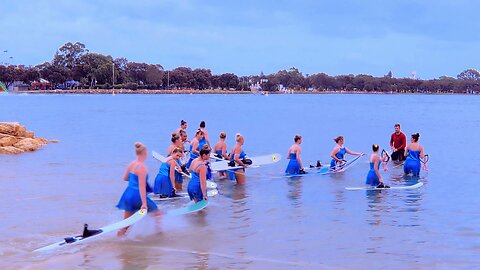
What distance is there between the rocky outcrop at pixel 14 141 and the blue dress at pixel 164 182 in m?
13.3

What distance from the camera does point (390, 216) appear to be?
13102 millimetres

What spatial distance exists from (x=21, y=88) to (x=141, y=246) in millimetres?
194850

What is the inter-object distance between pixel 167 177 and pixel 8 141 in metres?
15.4

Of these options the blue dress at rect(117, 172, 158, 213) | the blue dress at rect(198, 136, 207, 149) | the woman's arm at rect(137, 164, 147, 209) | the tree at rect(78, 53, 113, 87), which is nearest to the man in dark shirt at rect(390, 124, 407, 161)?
the blue dress at rect(198, 136, 207, 149)

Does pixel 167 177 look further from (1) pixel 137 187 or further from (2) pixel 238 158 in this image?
(1) pixel 137 187

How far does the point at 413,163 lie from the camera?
1883cm

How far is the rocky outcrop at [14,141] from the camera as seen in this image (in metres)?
25.3

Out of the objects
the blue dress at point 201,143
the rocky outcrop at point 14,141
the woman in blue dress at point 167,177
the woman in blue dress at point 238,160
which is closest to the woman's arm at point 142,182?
the woman in blue dress at point 167,177

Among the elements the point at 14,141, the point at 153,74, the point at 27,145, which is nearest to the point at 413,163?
the point at 27,145

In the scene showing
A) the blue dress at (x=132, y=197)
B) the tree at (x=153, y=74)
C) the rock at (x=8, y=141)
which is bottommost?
the rock at (x=8, y=141)

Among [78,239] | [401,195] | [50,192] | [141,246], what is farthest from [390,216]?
[50,192]

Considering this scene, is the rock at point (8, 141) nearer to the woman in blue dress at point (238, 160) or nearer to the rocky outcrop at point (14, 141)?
the rocky outcrop at point (14, 141)

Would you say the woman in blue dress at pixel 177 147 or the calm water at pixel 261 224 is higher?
the woman in blue dress at pixel 177 147

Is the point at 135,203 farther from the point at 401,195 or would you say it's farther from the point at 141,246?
the point at 401,195
